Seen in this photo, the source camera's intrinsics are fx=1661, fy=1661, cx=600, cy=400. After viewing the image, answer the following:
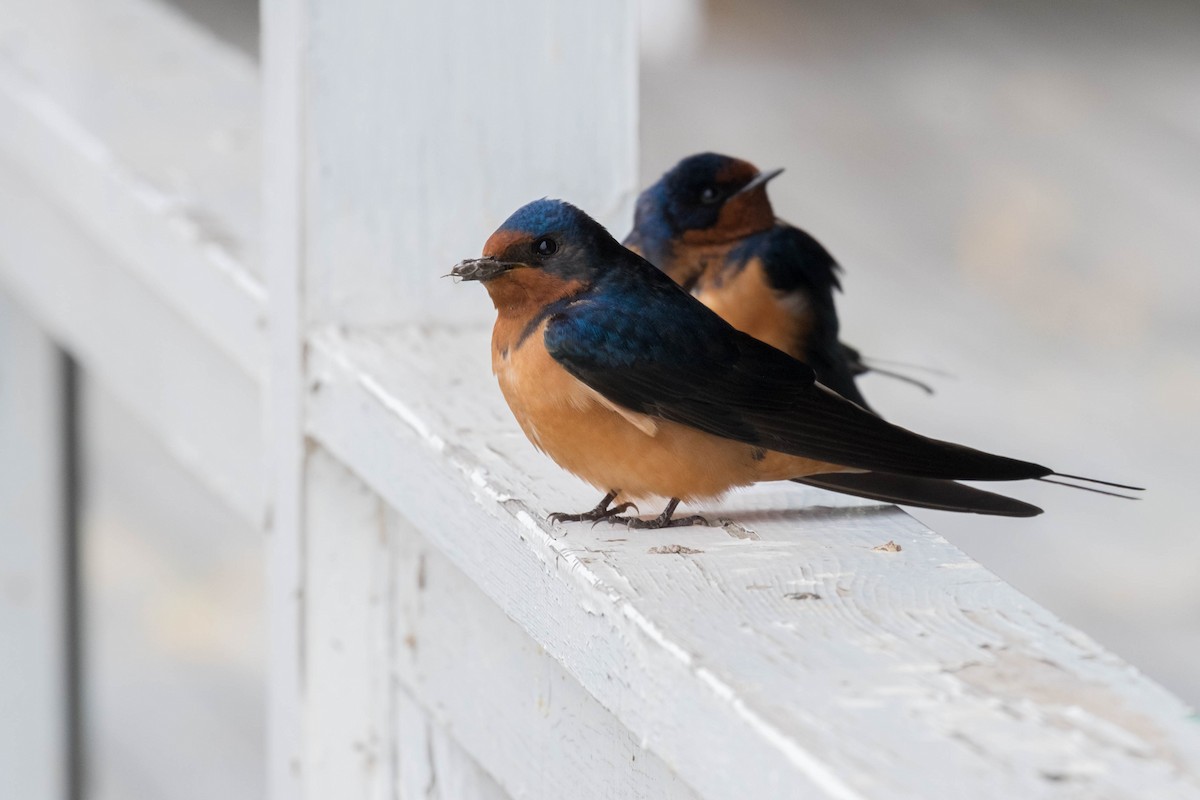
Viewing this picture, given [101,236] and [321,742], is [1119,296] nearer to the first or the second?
[101,236]

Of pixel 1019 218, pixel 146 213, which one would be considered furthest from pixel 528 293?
pixel 1019 218

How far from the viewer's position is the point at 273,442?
1169mm

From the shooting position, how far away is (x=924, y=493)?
30.3 inches

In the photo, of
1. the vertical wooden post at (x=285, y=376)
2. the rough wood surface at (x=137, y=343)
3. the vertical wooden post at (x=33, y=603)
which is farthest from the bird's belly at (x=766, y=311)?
the vertical wooden post at (x=33, y=603)

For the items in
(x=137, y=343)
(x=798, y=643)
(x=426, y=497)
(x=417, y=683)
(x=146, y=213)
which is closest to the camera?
(x=798, y=643)

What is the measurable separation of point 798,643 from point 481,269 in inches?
9.8

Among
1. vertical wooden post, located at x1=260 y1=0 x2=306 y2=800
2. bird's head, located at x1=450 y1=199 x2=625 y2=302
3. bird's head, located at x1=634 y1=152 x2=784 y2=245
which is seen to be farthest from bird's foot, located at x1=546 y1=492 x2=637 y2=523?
vertical wooden post, located at x1=260 y1=0 x2=306 y2=800

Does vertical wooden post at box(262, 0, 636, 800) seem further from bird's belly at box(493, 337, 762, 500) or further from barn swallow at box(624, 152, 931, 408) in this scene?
bird's belly at box(493, 337, 762, 500)

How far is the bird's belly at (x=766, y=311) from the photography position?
3.15ft

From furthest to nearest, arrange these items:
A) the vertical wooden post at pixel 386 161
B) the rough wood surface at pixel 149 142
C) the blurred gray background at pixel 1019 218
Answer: the blurred gray background at pixel 1019 218 < the rough wood surface at pixel 149 142 < the vertical wooden post at pixel 386 161

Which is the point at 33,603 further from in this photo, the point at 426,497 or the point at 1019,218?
the point at 1019,218

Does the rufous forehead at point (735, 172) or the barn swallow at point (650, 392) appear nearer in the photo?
the barn swallow at point (650, 392)

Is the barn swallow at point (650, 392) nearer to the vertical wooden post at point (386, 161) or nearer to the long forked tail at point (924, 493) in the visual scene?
the long forked tail at point (924, 493)

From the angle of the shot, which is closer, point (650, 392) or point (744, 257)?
point (650, 392)
